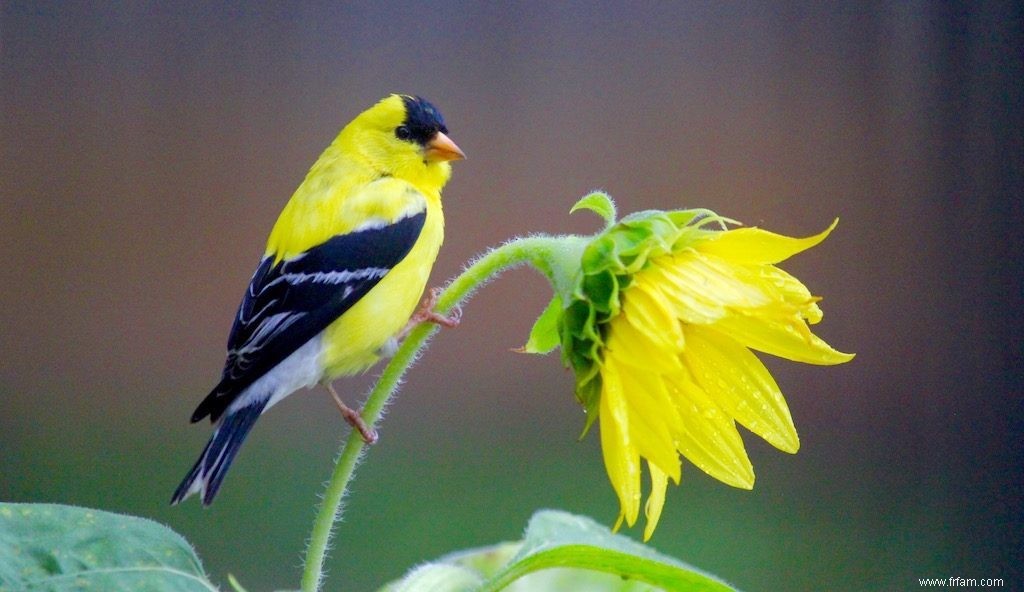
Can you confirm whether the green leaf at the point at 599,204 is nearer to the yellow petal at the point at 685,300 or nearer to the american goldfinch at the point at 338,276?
the yellow petal at the point at 685,300

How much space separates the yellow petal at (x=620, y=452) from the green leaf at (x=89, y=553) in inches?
13.4

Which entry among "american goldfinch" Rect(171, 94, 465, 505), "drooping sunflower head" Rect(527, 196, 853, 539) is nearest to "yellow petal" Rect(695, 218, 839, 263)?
"drooping sunflower head" Rect(527, 196, 853, 539)

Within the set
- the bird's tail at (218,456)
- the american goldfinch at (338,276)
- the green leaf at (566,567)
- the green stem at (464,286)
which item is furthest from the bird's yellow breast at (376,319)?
the green stem at (464,286)

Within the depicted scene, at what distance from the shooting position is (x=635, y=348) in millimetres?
767

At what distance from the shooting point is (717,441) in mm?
782

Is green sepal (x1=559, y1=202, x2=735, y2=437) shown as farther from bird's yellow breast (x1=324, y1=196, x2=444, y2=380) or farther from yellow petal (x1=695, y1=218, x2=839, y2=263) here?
bird's yellow breast (x1=324, y1=196, x2=444, y2=380)

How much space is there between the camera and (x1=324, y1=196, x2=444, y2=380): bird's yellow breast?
1.32 m

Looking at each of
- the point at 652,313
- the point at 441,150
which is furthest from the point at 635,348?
the point at 441,150

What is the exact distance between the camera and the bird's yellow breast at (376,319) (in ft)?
4.32

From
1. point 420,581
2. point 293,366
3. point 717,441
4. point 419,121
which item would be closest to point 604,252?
point 717,441

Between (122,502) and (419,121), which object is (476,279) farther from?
(122,502)

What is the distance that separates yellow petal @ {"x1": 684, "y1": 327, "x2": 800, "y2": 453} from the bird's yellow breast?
0.61m

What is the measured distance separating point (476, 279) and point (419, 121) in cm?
72

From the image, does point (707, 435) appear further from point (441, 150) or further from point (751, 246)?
point (441, 150)
